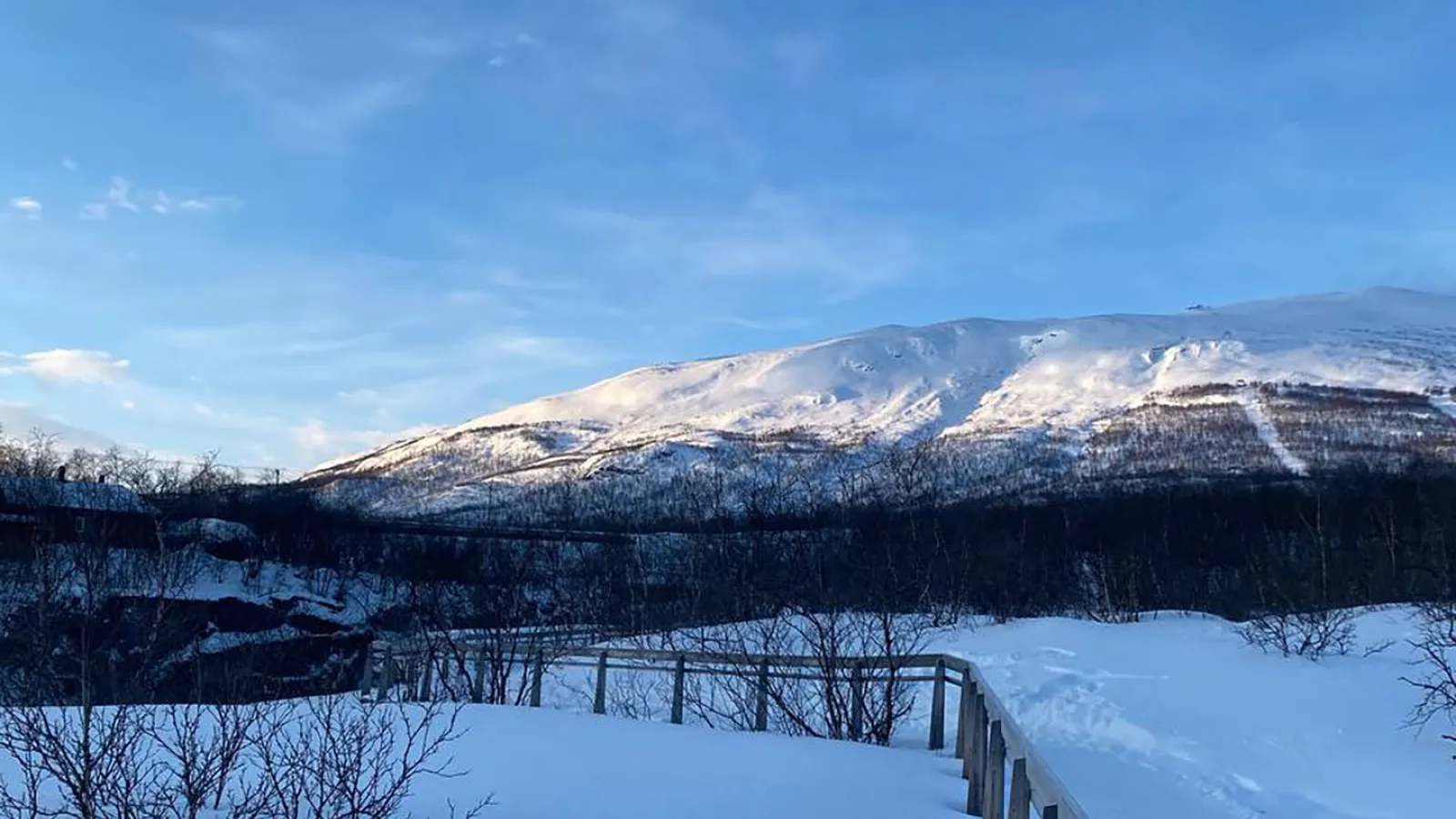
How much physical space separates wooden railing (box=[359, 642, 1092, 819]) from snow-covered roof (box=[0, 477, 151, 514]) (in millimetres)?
50191

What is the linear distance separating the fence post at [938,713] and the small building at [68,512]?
164ft

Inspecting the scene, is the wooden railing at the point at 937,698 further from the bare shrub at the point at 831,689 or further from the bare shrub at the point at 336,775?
the bare shrub at the point at 336,775

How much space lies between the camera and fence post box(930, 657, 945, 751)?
1070 centimetres

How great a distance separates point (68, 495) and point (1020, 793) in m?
71.5

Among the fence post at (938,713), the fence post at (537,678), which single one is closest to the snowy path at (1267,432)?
the fence post at (537,678)

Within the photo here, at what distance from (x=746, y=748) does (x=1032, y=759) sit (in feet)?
17.1

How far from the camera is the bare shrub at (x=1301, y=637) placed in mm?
20766

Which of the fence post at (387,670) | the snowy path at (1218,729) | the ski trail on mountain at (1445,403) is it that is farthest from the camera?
the ski trail on mountain at (1445,403)

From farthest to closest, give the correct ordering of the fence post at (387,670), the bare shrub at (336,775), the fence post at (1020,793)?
the fence post at (387,670) < the bare shrub at (336,775) < the fence post at (1020,793)

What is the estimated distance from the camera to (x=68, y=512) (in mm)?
60062

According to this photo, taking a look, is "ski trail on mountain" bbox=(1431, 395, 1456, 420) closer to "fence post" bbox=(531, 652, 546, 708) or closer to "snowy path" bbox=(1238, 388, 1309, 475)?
"snowy path" bbox=(1238, 388, 1309, 475)

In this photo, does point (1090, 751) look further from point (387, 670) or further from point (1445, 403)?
point (1445, 403)

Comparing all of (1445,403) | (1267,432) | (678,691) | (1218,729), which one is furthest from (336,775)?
(1445,403)

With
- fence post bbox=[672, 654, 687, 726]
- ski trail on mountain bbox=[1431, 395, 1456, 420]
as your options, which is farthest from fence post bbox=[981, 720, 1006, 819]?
ski trail on mountain bbox=[1431, 395, 1456, 420]
